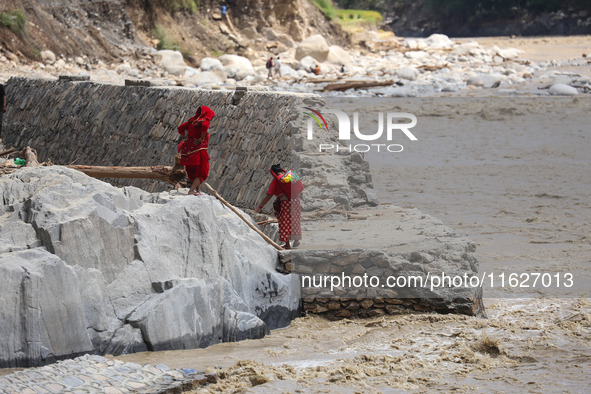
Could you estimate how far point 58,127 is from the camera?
15.7 metres

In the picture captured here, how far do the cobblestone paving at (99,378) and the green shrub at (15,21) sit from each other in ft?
68.0

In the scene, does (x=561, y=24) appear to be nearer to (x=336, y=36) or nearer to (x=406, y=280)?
(x=336, y=36)

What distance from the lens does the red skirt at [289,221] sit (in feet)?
27.1

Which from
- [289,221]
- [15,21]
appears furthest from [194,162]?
[15,21]

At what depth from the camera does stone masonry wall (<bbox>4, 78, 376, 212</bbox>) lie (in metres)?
9.84

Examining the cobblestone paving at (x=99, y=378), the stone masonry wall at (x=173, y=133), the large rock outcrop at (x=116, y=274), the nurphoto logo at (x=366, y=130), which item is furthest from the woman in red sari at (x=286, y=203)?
the cobblestone paving at (x=99, y=378)

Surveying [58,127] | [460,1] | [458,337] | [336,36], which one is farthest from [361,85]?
[460,1]

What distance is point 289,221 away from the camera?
827 cm

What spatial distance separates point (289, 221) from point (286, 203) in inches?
7.0

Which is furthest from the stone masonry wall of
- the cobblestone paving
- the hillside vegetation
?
the hillside vegetation

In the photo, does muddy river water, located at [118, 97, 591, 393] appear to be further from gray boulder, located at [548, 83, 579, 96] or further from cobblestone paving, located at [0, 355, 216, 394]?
gray boulder, located at [548, 83, 579, 96]

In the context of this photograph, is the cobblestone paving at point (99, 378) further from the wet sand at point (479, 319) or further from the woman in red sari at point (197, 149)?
the woman in red sari at point (197, 149)

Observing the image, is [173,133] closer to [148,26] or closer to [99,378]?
[99,378]

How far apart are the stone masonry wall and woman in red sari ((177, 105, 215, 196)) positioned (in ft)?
5.35
